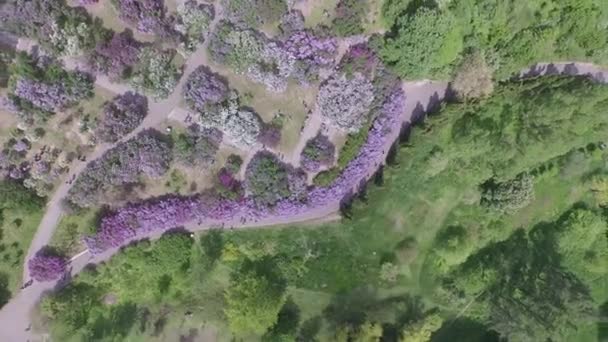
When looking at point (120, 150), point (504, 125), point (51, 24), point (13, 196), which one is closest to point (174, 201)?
point (120, 150)

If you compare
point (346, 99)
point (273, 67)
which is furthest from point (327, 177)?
point (273, 67)

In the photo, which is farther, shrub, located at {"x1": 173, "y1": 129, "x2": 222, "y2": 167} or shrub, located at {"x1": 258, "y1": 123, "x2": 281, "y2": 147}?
shrub, located at {"x1": 258, "y1": 123, "x2": 281, "y2": 147}

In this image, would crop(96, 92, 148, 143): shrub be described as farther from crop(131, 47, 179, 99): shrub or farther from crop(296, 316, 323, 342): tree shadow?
crop(296, 316, 323, 342): tree shadow

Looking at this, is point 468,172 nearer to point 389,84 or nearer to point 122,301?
point 389,84

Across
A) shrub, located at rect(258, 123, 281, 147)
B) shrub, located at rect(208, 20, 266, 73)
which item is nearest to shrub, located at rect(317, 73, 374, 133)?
shrub, located at rect(258, 123, 281, 147)

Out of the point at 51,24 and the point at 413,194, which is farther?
the point at 413,194

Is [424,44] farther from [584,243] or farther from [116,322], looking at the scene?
[116,322]
